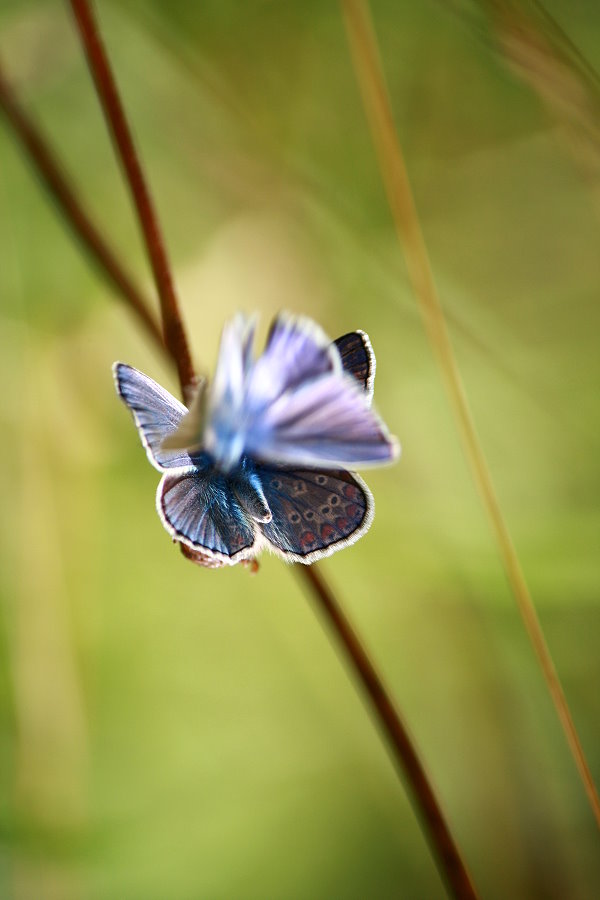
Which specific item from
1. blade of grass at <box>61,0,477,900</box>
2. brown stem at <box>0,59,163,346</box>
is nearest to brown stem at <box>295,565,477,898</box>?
blade of grass at <box>61,0,477,900</box>

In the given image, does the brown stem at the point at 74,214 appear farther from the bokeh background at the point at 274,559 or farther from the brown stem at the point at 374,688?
the bokeh background at the point at 274,559

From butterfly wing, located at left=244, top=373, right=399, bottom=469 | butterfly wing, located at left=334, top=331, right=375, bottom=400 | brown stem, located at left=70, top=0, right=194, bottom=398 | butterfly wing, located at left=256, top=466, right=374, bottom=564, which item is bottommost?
butterfly wing, located at left=256, top=466, right=374, bottom=564

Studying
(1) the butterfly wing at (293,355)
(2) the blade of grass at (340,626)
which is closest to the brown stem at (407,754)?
(2) the blade of grass at (340,626)

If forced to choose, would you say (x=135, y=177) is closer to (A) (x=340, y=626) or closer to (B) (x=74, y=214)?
(B) (x=74, y=214)

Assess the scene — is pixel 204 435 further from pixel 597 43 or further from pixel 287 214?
pixel 597 43

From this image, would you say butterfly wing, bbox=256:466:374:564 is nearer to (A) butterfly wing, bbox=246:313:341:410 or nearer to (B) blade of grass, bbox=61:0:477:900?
(B) blade of grass, bbox=61:0:477:900

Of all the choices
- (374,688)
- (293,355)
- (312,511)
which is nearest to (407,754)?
(374,688)

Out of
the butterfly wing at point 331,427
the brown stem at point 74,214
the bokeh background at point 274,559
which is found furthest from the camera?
the bokeh background at point 274,559
